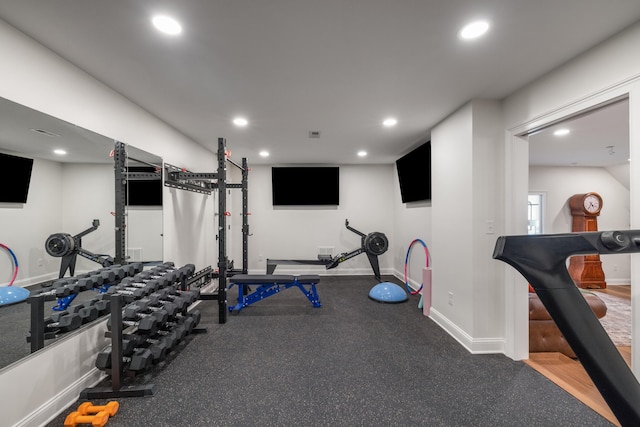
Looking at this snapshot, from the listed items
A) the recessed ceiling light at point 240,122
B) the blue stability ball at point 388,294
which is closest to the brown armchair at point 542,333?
the blue stability ball at point 388,294

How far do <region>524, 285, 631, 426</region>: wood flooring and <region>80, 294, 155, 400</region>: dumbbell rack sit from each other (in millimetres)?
3240

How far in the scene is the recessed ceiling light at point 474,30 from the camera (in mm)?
1498

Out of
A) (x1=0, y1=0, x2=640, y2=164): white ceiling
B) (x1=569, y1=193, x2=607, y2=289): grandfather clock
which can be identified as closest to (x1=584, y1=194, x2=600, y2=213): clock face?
(x1=569, y1=193, x2=607, y2=289): grandfather clock

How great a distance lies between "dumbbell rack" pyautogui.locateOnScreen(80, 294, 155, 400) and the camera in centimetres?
180

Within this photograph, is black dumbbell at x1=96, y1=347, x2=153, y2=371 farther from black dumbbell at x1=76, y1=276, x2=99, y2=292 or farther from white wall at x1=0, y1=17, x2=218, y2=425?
black dumbbell at x1=76, y1=276, x2=99, y2=292

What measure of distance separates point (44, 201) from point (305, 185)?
405 centimetres

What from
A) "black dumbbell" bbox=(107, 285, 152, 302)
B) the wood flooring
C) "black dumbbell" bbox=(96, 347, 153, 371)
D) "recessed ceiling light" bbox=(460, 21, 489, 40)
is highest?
"recessed ceiling light" bbox=(460, 21, 489, 40)

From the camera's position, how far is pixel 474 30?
1547mm

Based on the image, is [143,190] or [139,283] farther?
[143,190]

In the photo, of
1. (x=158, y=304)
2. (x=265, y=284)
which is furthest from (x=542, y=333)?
(x=158, y=304)

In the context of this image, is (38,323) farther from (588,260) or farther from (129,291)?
(588,260)

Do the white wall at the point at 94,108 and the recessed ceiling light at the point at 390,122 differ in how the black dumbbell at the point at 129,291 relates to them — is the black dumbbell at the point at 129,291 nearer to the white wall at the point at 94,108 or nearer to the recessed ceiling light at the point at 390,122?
the white wall at the point at 94,108

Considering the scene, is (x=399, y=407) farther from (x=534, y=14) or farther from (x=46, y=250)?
(x=46, y=250)

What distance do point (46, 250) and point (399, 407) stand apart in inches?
110
